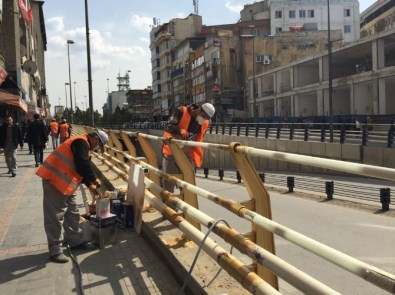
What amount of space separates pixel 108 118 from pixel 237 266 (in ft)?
283

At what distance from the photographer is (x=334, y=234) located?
314 inches

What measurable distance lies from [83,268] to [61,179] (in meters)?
0.95

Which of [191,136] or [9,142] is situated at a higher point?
[191,136]

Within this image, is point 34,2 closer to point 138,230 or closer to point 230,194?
point 230,194

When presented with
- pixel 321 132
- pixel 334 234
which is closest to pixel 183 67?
pixel 321 132

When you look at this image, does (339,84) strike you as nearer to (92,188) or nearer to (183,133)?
(183,133)

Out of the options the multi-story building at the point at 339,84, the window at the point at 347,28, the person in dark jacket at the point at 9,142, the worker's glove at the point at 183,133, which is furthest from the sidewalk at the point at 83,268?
the window at the point at 347,28

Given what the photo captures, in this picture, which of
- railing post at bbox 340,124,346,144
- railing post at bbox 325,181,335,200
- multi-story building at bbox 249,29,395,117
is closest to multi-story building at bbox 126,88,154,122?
multi-story building at bbox 249,29,395,117

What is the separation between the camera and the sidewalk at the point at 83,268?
4.43 m

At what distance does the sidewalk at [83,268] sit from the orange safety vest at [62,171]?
789mm

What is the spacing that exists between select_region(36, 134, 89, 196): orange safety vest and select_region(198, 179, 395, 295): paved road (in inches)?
94.7

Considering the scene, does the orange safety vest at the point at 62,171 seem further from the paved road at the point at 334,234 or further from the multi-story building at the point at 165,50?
the multi-story building at the point at 165,50

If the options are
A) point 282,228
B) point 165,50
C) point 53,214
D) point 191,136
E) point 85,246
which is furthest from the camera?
point 165,50

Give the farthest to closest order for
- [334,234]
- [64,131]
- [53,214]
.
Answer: [64,131] → [334,234] → [53,214]
